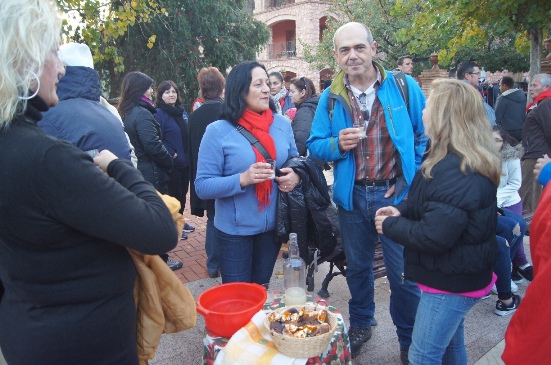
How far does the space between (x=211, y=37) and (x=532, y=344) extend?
14159mm

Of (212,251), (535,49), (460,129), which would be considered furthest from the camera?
(535,49)

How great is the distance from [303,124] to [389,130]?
2.25 metres

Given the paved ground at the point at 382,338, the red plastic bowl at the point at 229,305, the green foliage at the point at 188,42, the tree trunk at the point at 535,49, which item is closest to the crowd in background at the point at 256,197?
the paved ground at the point at 382,338

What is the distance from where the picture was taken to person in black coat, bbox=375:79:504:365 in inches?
82.7

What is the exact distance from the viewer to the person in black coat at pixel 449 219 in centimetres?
210

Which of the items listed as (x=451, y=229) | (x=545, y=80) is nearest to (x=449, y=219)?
(x=451, y=229)

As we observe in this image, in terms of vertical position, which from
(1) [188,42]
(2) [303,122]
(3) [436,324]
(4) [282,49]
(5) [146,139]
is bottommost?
(3) [436,324]

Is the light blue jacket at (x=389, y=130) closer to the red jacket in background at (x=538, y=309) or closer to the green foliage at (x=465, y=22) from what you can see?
the red jacket in background at (x=538, y=309)

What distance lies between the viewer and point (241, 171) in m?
2.75

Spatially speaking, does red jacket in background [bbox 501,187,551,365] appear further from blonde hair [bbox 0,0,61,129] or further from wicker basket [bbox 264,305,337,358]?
blonde hair [bbox 0,0,61,129]

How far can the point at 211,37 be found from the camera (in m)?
14.2

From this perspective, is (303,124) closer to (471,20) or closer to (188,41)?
(471,20)

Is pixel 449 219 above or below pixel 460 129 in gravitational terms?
below

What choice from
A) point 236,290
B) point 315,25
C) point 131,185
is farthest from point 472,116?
point 315,25
